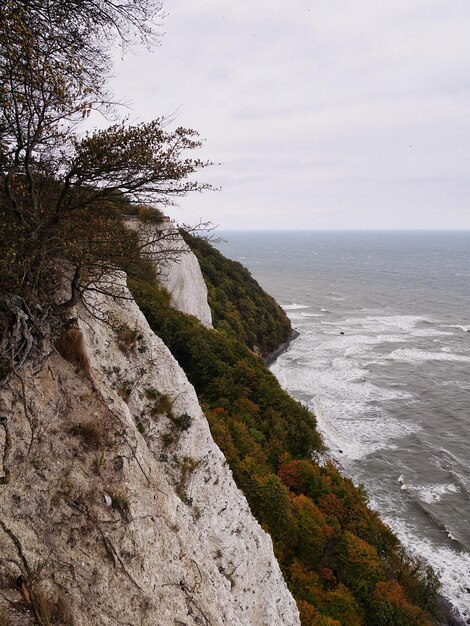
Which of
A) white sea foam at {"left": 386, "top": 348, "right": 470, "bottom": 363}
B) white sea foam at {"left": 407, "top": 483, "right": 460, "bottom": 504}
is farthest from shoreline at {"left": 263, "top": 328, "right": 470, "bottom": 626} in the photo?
white sea foam at {"left": 386, "top": 348, "right": 470, "bottom": 363}

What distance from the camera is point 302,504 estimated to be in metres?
19.6

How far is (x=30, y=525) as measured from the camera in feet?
20.4

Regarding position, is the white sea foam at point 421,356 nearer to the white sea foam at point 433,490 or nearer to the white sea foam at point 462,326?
the white sea foam at point 462,326

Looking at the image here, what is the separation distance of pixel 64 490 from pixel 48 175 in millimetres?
6585

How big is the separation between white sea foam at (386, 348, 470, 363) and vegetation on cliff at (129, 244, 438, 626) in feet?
101

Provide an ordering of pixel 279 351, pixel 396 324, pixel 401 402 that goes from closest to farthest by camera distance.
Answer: pixel 401 402
pixel 279 351
pixel 396 324

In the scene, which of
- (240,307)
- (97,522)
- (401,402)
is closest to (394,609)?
→ (97,522)

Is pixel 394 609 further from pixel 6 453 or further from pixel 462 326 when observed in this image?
pixel 462 326

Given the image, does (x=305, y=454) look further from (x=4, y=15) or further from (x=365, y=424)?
(x=4, y=15)

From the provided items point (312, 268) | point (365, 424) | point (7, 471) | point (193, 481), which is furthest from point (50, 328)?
point (312, 268)

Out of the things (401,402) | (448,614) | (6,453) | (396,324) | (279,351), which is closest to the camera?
(6,453)

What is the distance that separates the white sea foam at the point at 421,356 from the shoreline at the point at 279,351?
14627mm

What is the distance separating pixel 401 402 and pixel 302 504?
25.2m

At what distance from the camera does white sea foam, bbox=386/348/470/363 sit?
51562mm
